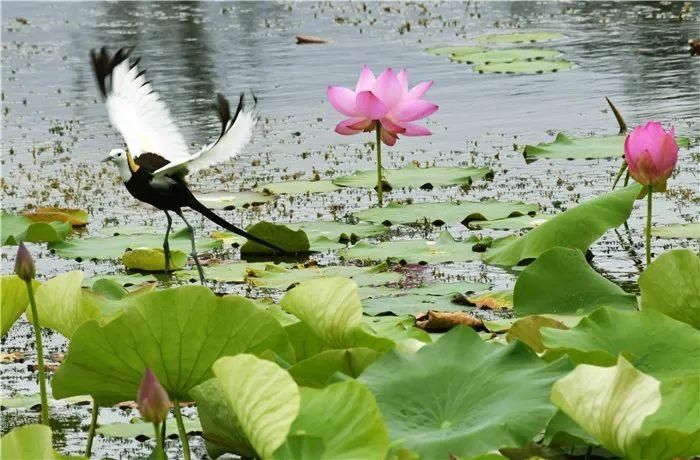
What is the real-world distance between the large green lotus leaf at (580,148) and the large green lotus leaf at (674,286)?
9.63 ft

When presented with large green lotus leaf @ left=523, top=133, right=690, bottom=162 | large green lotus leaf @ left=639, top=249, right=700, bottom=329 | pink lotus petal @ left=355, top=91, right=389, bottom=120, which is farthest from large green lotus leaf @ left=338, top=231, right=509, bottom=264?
large green lotus leaf @ left=639, top=249, right=700, bottom=329

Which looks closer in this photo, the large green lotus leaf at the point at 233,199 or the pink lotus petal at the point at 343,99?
the pink lotus petal at the point at 343,99

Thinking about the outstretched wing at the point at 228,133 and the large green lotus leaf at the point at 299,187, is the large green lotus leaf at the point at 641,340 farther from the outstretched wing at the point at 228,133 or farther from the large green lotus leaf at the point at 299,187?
the large green lotus leaf at the point at 299,187

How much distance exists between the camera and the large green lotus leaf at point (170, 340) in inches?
80.1

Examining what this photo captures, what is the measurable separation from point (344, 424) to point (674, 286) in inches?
35.2

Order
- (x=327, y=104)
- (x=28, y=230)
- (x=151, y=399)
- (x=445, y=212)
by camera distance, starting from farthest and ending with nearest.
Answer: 1. (x=327, y=104)
2. (x=445, y=212)
3. (x=28, y=230)
4. (x=151, y=399)

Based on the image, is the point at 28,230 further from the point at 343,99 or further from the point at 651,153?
the point at 651,153

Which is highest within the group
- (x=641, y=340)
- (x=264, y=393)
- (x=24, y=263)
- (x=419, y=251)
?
(x=24, y=263)

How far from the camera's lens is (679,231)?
4.16 m

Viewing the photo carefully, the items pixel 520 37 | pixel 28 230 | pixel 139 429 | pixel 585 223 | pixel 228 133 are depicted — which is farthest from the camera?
pixel 520 37

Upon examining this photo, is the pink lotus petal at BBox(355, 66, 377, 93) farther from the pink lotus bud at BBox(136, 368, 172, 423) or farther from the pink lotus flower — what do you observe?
the pink lotus bud at BBox(136, 368, 172, 423)

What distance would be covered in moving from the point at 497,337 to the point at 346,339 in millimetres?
853

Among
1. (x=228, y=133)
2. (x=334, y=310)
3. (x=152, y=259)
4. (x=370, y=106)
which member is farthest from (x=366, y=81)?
(x=334, y=310)

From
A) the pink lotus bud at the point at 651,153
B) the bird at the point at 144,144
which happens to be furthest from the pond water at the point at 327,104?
the pink lotus bud at the point at 651,153
